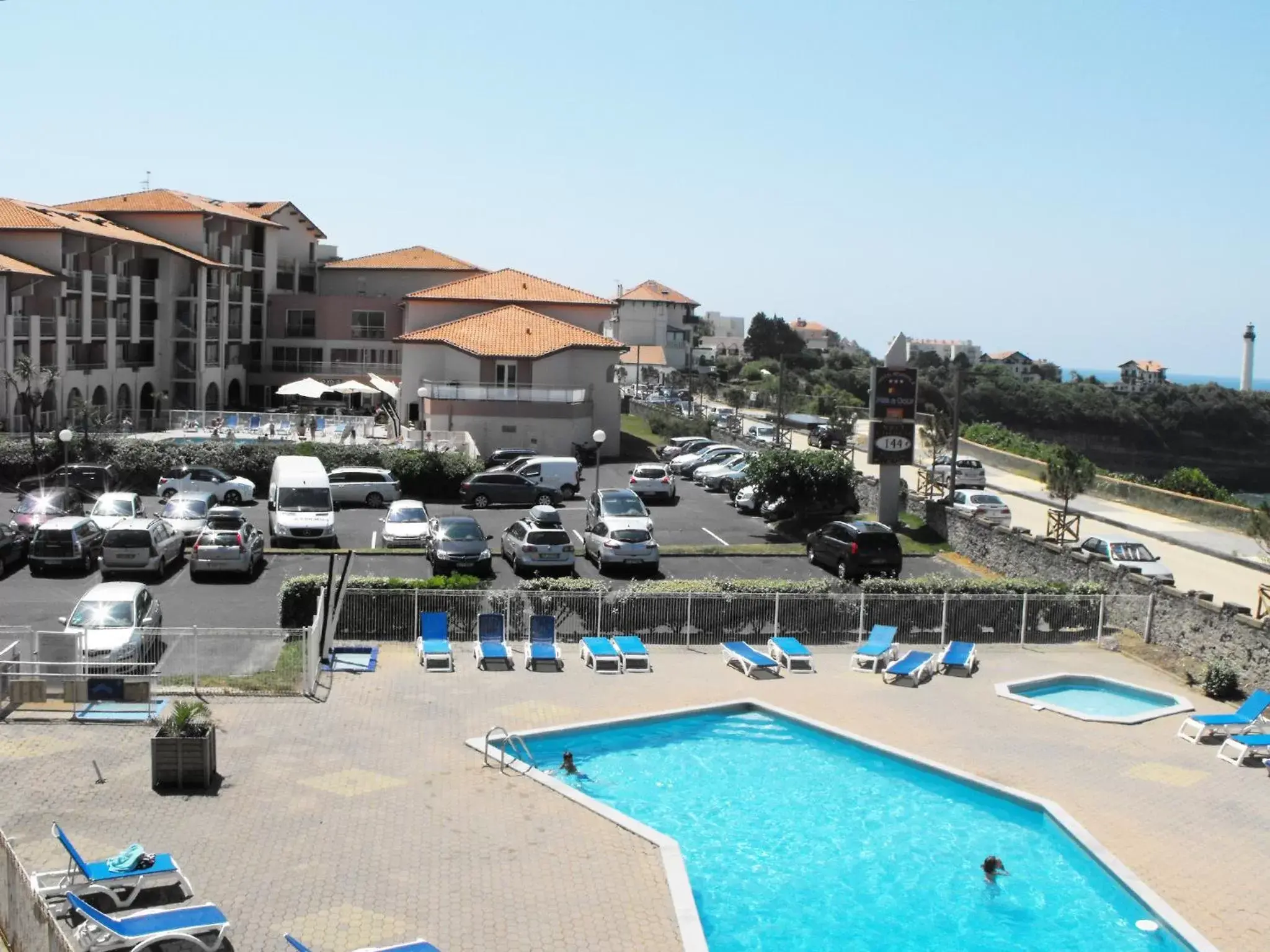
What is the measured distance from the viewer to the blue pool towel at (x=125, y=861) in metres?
12.4

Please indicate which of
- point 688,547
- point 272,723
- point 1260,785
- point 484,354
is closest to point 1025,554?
point 688,547

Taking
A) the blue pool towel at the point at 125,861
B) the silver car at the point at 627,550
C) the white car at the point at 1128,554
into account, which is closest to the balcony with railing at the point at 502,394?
the silver car at the point at 627,550

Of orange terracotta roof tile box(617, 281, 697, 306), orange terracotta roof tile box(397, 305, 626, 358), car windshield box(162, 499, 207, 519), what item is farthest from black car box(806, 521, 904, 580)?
orange terracotta roof tile box(617, 281, 697, 306)

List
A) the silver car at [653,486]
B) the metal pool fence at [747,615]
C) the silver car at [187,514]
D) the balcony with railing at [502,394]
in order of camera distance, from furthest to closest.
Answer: the balcony with railing at [502,394]
the silver car at [653,486]
the silver car at [187,514]
the metal pool fence at [747,615]

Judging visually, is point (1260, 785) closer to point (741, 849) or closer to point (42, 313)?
point (741, 849)

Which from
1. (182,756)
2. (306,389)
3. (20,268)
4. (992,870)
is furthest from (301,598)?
(306,389)

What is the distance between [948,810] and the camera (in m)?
17.1

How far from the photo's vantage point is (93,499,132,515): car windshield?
32.1 metres

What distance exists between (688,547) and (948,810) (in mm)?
16774

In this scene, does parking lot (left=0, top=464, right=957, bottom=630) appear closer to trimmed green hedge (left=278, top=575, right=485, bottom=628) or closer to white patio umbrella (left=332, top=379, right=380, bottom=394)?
trimmed green hedge (left=278, top=575, right=485, bottom=628)

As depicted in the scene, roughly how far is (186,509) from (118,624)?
459 inches

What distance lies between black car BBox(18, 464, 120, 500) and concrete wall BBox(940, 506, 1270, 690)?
2640cm

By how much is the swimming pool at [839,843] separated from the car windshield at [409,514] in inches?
589

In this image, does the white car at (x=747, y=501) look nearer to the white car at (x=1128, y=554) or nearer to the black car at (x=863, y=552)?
the black car at (x=863, y=552)
